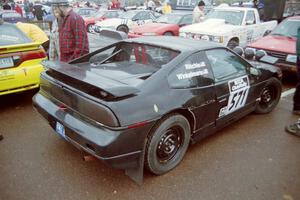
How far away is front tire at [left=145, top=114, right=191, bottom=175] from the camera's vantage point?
2.79m

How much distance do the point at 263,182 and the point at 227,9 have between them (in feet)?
24.5

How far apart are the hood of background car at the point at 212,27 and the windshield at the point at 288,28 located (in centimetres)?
137

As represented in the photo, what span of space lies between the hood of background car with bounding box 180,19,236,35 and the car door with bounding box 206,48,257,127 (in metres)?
4.37

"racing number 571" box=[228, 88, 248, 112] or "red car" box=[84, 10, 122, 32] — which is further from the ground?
"red car" box=[84, 10, 122, 32]

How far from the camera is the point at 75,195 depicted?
2701 mm

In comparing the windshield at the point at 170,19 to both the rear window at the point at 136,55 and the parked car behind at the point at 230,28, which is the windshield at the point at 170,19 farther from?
the rear window at the point at 136,55

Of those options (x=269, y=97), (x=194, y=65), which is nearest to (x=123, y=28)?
(x=269, y=97)

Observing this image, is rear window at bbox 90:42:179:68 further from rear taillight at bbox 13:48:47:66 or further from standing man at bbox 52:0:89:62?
rear taillight at bbox 13:48:47:66

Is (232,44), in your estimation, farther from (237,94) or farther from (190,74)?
(190,74)

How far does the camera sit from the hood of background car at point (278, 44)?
627 centimetres

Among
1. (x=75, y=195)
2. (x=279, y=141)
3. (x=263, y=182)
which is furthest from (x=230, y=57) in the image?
(x=75, y=195)

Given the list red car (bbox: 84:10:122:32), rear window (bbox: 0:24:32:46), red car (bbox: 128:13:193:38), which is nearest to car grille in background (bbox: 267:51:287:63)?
red car (bbox: 128:13:193:38)

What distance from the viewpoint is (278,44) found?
21.5ft

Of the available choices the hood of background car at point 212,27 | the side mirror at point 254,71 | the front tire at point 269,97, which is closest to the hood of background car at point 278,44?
the hood of background car at point 212,27
